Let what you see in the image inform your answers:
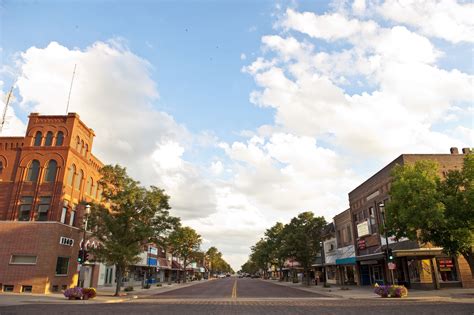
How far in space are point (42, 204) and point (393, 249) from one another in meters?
37.0

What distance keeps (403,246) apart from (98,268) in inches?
1490

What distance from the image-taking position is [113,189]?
37.1 metres

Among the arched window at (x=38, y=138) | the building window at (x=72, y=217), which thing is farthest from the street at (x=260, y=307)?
the arched window at (x=38, y=138)

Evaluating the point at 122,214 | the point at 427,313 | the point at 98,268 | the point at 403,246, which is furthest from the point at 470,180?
the point at 98,268

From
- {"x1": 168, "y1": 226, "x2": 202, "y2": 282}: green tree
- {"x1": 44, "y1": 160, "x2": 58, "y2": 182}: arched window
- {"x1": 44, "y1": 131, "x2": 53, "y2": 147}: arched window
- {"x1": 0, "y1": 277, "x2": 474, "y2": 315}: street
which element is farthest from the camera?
{"x1": 168, "y1": 226, "x2": 202, "y2": 282}: green tree

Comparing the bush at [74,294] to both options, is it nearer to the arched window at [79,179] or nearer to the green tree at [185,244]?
the arched window at [79,179]

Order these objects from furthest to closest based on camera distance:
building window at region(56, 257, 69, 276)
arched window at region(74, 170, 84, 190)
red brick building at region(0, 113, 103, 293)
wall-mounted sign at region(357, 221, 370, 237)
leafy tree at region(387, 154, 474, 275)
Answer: wall-mounted sign at region(357, 221, 370, 237)
arched window at region(74, 170, 84, 190)
building window at region(56, 257, 69, 276)
red brick building at region(0, 113, 103, 293)
leafy tree at region(387, 154, 474, 275)

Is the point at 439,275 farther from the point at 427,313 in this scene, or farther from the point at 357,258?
the point at 427,313

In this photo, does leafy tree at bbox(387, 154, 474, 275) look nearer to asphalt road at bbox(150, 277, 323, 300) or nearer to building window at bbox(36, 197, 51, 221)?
asphalt road at bbox(150, 277, 323, 300)

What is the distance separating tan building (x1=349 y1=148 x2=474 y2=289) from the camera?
111ft

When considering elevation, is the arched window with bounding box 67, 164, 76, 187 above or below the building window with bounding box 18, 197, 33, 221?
above

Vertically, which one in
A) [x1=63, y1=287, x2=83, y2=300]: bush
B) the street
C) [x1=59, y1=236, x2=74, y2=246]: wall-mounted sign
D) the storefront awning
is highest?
[x1=59, y1=236, x2=74, y2=246]: wall-mounted sign

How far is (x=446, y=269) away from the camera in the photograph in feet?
112

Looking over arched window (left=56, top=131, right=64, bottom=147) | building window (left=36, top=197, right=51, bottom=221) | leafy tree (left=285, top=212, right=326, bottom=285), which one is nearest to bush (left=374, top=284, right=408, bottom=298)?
leafy tree (left=285, top=212, right=326, bottom=285)
